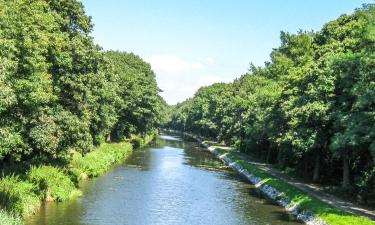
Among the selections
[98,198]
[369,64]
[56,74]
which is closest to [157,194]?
[98,198]

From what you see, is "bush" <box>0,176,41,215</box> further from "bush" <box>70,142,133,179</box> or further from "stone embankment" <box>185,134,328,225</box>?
"stone embankment" <box>185,134,328,225</box>

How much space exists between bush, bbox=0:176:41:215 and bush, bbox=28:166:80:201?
1.89m

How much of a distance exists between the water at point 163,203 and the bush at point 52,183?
101 cm

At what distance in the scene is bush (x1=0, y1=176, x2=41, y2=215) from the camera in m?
30.2

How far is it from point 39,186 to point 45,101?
7737 mm

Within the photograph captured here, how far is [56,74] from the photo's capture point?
44406mm

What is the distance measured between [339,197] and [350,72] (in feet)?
39.4

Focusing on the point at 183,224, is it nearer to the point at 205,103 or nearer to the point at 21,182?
the point at 21,182

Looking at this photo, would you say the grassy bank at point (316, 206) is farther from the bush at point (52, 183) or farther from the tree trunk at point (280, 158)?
the bush at point (52, 183)

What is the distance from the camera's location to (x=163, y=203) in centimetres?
4378

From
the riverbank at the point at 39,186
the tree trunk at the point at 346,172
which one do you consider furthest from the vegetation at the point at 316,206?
the riverbank at the point at 39,186

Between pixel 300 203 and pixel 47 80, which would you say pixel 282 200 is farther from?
pixel 47 80

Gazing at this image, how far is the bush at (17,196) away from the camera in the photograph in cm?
3024

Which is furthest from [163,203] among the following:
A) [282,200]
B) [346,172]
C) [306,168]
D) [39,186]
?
[306,168]
